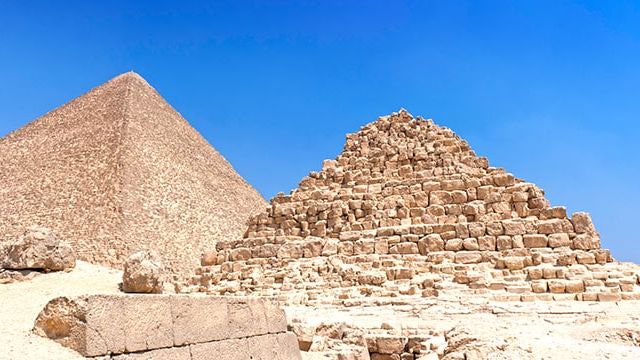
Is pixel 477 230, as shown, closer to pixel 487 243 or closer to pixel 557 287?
pixel 487 243

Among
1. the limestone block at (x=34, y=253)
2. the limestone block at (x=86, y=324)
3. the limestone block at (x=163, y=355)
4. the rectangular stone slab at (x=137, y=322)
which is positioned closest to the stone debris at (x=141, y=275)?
the limestone block at (x=34, y=253)

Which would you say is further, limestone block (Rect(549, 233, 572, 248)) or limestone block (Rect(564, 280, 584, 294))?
limestone block (Rect(549, 233, 572, 248))

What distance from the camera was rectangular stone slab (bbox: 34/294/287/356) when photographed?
12.8 ft

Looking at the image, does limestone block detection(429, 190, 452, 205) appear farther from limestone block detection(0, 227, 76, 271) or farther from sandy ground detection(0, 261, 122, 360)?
limestone block detection(0, 227, 76, 271)

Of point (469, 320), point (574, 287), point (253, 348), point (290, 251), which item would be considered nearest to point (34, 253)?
point (253, 348)

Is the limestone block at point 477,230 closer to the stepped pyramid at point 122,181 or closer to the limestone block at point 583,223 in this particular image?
the limestone block at point 583,223

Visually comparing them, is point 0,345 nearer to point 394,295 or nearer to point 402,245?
point 394,295

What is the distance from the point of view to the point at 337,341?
7.05m

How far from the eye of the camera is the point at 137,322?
13.9 ft

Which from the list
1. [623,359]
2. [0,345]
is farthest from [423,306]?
[0,345]

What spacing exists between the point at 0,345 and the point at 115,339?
67cm

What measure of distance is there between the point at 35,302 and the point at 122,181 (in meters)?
50.3

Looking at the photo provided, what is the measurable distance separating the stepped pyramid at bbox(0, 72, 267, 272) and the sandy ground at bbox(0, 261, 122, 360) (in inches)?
1450

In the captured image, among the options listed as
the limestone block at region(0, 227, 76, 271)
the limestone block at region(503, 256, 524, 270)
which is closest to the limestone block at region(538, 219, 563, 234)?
the limestone block at region(503, 256, 524, 270)
